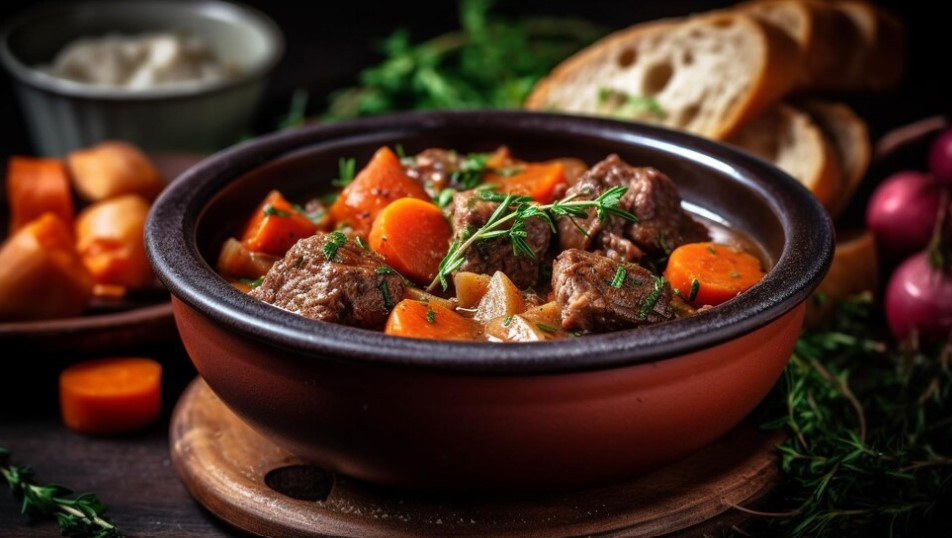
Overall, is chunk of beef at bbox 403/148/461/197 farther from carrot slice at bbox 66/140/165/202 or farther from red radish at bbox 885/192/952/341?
red radish at bbox 885/192/952/341

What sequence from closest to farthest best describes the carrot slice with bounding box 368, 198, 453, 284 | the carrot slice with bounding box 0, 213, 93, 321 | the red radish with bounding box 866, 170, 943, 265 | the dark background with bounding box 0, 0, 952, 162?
the carrot slice with bounding box 368, 198, 453, 284 → the carrot slice with bounding box 0, 213, 93, 321 → the red radish with bounding box 866, 170, 943, 265 → the dark background with bounding box 0, 0, 952, 162

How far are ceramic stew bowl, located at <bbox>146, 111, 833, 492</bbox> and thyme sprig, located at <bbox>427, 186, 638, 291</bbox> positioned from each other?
0.44m

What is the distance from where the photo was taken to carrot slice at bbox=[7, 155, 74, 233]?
4.12m

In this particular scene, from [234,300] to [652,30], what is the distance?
2.87m

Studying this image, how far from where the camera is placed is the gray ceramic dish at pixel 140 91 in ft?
16.5

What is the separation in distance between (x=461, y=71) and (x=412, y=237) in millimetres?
2677

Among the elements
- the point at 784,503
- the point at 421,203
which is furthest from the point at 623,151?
the point at 784,503

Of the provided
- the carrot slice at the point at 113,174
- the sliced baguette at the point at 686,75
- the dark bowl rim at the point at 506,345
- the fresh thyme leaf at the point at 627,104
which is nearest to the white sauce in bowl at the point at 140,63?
the carrot slice at the point at 113,174

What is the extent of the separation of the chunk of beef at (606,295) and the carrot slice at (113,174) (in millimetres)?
2118

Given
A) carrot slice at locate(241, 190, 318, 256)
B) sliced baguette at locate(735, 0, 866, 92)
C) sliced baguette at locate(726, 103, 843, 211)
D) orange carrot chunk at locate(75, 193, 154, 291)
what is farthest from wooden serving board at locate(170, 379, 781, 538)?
sliced baguette at locate(735, 0, 866, 92)

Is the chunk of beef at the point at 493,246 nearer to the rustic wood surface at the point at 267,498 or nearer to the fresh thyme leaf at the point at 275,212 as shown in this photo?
the fresh thyme leaf at the point at 275,212

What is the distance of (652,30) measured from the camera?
4.75 meters

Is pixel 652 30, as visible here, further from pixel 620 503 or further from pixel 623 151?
pixel 620 503

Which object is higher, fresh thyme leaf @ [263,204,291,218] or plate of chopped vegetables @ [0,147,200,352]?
fresh thyme leaf @ [263,204,291,218]
